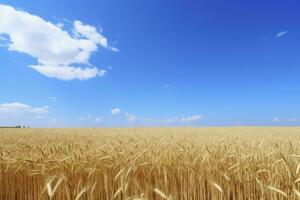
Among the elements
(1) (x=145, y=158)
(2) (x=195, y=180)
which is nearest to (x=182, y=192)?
(2) (x=195, y=180)

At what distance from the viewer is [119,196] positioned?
2.56 metres

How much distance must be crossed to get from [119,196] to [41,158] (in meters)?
1.56

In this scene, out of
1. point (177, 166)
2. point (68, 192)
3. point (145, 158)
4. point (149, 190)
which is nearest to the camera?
point (68, 192)

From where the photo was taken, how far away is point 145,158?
3447 millimetres

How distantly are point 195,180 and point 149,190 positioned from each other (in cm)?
55

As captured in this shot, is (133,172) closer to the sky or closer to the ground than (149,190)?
closer to the sky

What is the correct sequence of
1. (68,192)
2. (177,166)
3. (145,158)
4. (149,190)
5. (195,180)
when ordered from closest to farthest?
(68,192) < (149,190) < (195,180) < (177,166) < (145,158)

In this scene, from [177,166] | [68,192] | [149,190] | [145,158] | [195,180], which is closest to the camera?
[68,192]

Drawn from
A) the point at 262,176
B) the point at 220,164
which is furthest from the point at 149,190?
the point at 262,176

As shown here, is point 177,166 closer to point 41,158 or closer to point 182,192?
point 182,192

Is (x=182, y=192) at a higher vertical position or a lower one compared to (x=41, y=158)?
lower

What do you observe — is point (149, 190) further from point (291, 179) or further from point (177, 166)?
point (291, 179)

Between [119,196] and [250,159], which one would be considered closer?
[119,196]

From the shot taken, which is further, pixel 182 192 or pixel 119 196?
pixel 182 192
